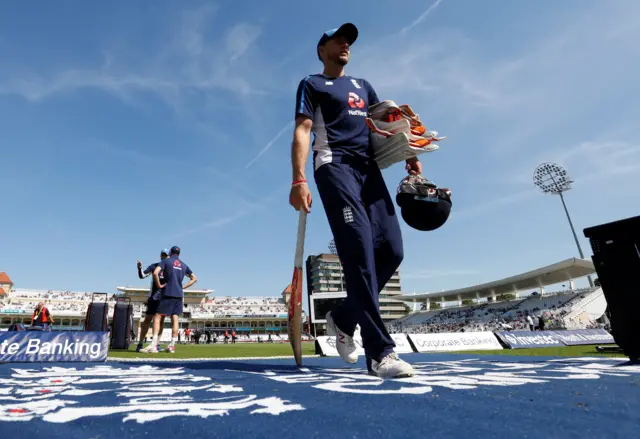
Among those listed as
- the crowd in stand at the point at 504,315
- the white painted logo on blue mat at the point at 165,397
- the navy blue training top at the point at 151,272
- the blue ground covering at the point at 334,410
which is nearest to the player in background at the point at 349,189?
the white painted logo on blue mat at the point at 165,397


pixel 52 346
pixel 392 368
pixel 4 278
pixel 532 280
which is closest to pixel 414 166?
pixel 392 368

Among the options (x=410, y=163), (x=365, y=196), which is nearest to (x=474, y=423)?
(x=365, y=196)

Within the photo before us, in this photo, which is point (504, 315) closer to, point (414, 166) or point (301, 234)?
point (414, 166)

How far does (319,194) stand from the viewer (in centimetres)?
269

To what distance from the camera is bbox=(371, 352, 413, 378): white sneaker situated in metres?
2.00

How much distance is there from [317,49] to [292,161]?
46.3 inches

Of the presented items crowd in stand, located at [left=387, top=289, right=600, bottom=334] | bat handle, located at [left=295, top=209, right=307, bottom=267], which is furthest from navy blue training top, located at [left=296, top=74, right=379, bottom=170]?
crowd in stand, located at [left=387, top=289, right=600, bottom=334]

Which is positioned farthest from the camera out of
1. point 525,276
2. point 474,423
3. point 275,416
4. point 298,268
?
point 525,276

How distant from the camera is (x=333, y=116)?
A: 2854 millimetres

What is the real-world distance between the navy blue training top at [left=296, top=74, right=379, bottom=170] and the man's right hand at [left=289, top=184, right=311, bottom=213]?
22 cm

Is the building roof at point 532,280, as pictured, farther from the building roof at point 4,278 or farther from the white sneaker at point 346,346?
the building roof at point 4,278

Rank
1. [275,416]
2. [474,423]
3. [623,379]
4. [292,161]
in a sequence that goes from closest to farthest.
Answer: [474,423]
[275,416]
[623,379]
[292,161]

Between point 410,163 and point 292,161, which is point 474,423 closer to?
point 292,161

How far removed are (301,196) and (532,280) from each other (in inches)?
2126
